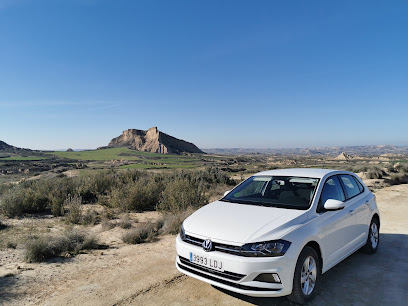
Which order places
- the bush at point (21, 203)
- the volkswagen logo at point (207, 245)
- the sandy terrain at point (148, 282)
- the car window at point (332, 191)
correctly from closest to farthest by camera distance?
1. the volkswagen logo at point (207, 245)
2. the sandy terrain at point (148, 282)
3. the car window at point (332, 191)
4. the bush at point (21, 203)

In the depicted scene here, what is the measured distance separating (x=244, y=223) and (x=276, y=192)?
129 centimetres

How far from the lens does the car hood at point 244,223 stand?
3271mm

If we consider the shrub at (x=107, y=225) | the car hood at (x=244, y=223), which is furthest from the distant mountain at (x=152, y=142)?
the car hood at (x=244, y=223)

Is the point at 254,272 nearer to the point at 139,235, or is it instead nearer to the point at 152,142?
the point at 139,235

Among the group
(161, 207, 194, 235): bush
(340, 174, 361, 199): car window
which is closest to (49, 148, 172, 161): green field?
(161, 207, 194, 235): bush

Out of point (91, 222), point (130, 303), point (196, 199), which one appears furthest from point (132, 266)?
point (196, 199)

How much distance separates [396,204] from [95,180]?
42.5 feet

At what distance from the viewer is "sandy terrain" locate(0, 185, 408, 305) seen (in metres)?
3.65

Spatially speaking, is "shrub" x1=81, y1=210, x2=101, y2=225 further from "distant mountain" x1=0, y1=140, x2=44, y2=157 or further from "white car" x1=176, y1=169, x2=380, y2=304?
"distant mountain" x1=0, y1=140, x2=44, y2=157

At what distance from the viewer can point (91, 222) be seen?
27.0 feet

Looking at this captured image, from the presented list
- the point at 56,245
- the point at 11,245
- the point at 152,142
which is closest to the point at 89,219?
the point at 11,245

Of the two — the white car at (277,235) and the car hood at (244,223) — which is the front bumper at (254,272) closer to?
the white car at (277,235)

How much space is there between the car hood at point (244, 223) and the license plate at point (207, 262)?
240mm

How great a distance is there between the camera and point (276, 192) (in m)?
4.60
